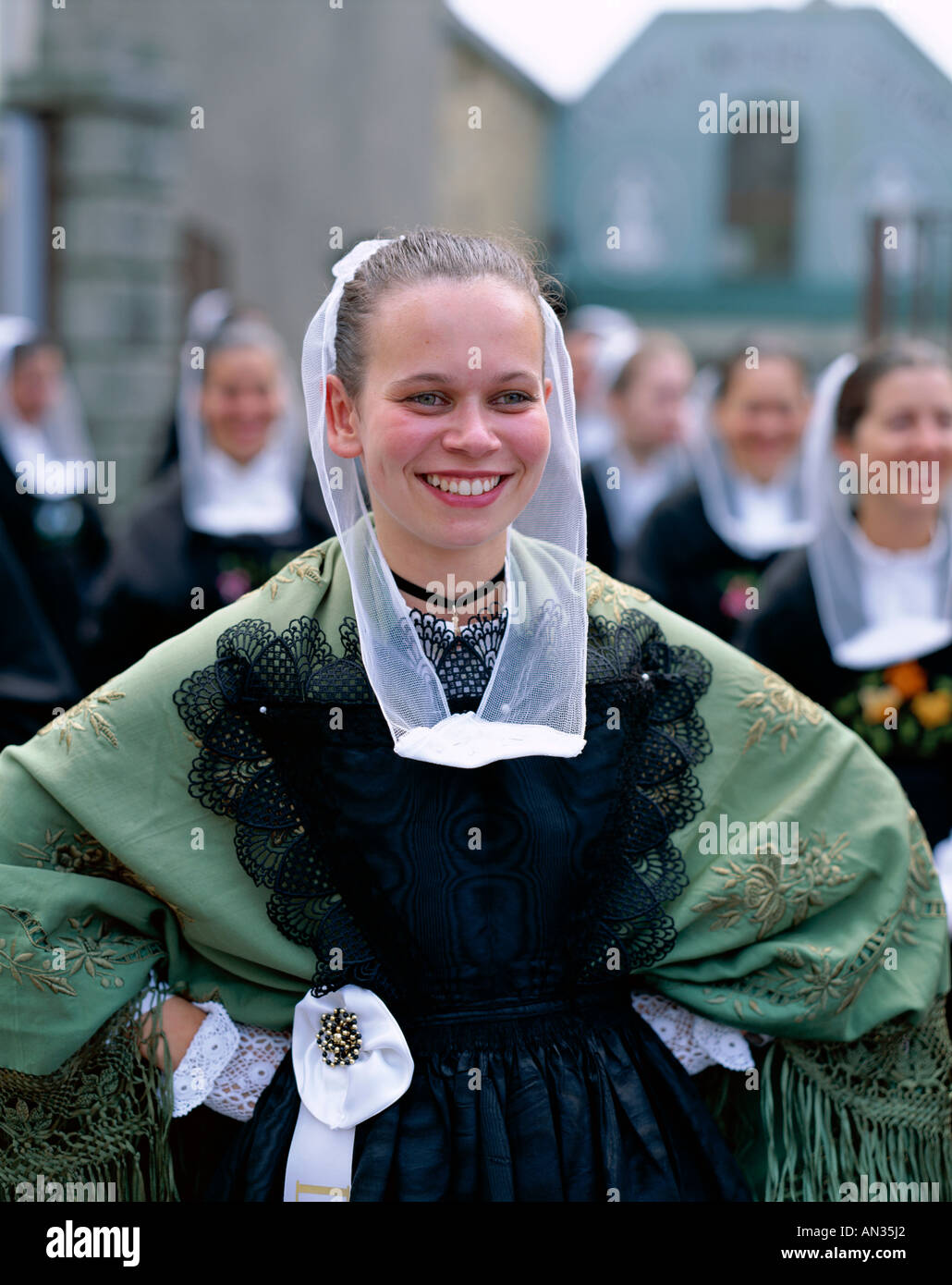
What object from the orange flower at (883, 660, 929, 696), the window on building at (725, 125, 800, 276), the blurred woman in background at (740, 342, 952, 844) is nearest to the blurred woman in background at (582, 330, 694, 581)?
the blurred woman in background at (740, 342, 952, 844)

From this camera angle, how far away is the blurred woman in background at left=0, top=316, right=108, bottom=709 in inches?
227

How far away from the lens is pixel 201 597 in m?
4.79

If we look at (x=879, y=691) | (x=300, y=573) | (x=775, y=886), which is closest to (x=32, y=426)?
(x=879, y=691)

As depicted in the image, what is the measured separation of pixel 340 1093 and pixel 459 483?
2.86 feet

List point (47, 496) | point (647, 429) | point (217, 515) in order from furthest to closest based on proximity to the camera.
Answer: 1. point (647, 429)
2. point (47, 496)
3. point (217, 515)

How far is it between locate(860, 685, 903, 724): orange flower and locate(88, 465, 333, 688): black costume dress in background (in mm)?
1954

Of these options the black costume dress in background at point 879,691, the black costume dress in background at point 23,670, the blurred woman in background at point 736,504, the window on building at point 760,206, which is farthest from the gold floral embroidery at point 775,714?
the window on building at point 760,206

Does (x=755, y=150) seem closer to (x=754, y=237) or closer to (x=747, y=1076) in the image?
(x=754, y=237)

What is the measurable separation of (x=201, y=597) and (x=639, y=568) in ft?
5.75

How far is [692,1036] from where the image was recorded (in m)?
2.50

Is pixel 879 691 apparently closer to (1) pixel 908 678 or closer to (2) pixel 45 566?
(1) pixel 908 678

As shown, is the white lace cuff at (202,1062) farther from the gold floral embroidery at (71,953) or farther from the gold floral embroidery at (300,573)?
the gold floral embroidery at (300,573)

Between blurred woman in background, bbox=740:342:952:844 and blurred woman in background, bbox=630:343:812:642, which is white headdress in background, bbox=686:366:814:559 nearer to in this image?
blurred woman in background, bbox=630:343:812:642

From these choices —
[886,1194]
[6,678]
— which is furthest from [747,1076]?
[6,678]
